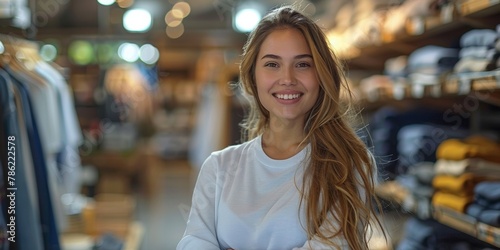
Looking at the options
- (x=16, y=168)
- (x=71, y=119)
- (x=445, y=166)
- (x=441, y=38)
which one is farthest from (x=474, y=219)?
(x=71, y=119)

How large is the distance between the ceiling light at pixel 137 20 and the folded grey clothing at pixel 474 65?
8.88ft

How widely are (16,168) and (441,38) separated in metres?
2.28

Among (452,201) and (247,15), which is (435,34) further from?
(247,15)

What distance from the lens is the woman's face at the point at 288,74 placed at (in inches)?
77.1

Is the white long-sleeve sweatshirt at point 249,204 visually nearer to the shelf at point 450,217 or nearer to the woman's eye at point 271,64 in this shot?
the woman's eye at point 271,64

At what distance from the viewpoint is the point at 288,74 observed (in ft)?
6.37

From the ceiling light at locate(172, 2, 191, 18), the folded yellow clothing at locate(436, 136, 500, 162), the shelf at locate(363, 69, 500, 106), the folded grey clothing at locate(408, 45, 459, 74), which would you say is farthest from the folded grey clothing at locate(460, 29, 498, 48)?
the ceiling light at locate(172, 2, 191, 18)

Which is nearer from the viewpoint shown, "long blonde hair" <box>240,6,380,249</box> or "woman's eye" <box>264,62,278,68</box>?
"long blonde hair" <box>240,6,380,249</box>

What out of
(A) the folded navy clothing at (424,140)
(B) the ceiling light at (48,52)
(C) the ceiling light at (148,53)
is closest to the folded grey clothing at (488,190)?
(A) the folded navy clothing at (424,140)

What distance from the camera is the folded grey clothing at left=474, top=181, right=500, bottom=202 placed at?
2.46 metres

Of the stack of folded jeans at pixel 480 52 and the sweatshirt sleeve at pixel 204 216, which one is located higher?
the stack of folded jeans at pixel 480 52

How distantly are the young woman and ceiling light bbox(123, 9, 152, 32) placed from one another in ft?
10.1

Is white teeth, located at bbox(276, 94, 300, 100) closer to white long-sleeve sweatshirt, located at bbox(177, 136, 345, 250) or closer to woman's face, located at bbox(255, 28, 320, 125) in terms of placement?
woman's face, located at bbox(255, 28, 320, 125)

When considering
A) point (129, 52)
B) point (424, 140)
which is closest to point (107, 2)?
point (129, 52)
